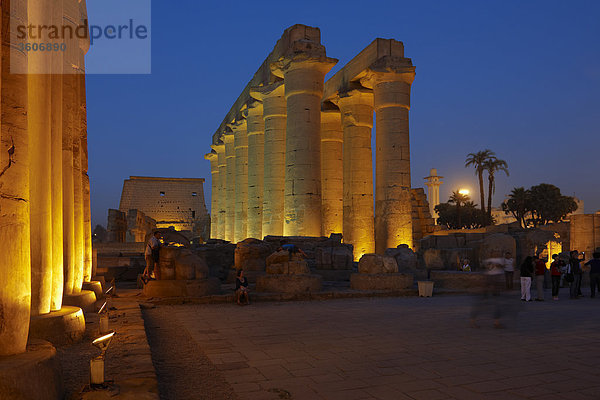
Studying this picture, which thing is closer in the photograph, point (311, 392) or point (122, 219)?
point (311, 392)

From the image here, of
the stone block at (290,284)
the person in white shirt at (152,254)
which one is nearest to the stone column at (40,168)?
the person in white shirt at (152,254)

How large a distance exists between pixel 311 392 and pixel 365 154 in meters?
19.2

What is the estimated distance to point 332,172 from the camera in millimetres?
23703

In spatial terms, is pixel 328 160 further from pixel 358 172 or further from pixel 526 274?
pixel 526 274

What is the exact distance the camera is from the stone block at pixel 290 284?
36.1 ft

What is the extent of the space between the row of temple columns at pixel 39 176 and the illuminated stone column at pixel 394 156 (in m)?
13.1

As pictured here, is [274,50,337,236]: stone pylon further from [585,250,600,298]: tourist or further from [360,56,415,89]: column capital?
[585,250,600,298]: tourist

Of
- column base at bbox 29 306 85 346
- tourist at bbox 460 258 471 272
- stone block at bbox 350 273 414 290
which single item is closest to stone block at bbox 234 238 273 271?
stone block at bbox 350 273 414 290

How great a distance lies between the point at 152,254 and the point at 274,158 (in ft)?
A: 40.3

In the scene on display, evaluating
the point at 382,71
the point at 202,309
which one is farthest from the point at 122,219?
the point at 202,309

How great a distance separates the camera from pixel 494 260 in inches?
301

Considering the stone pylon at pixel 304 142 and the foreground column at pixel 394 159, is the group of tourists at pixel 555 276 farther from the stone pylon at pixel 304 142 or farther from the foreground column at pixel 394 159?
the stone pylon at pixel 304 142

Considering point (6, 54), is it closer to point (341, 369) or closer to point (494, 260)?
point (341, 369)

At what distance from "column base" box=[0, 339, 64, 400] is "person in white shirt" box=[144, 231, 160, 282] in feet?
21.4
